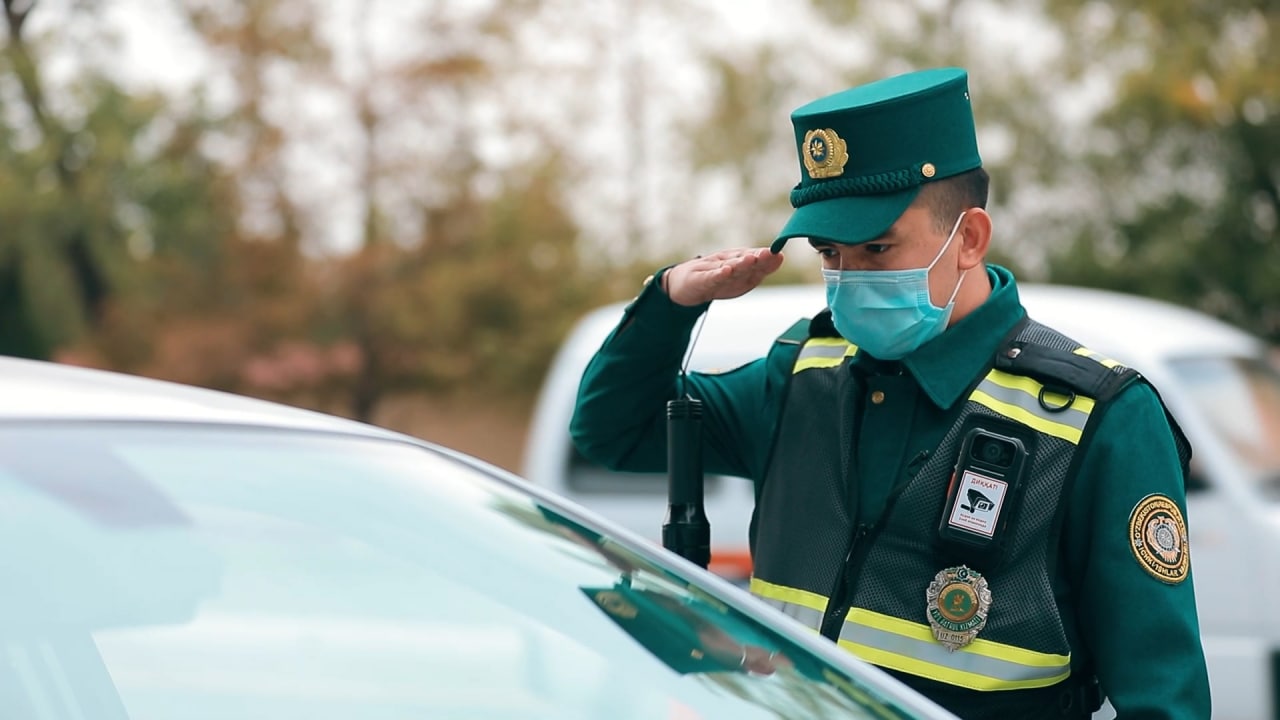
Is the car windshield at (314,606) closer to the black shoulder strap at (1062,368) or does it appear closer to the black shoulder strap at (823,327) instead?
the black shoulder strap at (1062,368)

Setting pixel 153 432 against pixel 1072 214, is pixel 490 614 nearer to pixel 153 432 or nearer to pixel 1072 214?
pixel 153 432

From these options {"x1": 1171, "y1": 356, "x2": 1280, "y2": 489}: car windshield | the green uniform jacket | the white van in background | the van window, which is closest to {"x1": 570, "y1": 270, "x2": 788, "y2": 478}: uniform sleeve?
the green uniform jacket

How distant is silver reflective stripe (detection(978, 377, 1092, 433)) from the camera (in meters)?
2.03

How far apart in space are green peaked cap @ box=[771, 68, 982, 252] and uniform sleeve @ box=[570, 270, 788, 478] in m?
0.28

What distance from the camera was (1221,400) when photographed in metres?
5.51

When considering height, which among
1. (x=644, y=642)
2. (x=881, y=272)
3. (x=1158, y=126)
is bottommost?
(x=644, y=642)

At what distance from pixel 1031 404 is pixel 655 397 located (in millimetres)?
641

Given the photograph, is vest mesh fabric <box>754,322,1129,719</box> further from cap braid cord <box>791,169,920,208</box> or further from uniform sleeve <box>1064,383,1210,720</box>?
cap braid cord <box>791,169,920,208</box>

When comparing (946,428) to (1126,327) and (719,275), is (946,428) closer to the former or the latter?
(719,275)

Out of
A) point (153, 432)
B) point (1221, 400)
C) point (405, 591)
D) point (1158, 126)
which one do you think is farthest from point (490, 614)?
point (1158, 126)

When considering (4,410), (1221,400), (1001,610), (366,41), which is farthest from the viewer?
(366,41)

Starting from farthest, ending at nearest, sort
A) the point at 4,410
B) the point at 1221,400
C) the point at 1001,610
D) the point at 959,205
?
the point at 1221,400 < the point at 959,205 < the point at 1001,610 < the point at 4,410

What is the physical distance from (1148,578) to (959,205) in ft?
1.95

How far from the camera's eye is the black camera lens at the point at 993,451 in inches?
80.4
